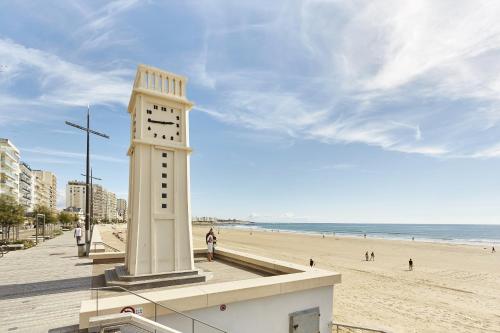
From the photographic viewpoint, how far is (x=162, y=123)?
10.7 metres

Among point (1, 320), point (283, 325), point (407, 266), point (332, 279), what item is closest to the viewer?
point (1, 320)

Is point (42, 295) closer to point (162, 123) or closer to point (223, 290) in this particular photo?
point (223, 290)

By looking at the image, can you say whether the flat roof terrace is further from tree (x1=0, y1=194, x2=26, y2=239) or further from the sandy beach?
tree (x1=0, y1=194, x2=26, y2=239)

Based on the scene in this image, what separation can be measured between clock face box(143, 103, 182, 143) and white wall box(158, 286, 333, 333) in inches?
241

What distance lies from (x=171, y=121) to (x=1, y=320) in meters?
7.46

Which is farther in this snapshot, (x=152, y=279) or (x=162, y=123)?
(x=162, y=123)

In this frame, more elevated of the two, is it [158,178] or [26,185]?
[26,185]

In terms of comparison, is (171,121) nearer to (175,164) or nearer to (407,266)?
(175,164)

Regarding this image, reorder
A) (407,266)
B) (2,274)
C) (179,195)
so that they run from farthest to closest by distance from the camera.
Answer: (407,266)
(2,274)
(179,195)

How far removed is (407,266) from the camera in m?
29.6

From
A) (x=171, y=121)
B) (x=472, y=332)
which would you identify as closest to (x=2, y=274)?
(x=171, y=121)

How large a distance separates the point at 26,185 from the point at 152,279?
4250 inches

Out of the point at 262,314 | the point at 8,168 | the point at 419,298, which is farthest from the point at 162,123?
the point at 8,168

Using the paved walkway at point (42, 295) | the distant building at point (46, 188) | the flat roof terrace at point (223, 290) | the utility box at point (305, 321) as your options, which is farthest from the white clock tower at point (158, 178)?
the distant building at point (46, 188)
